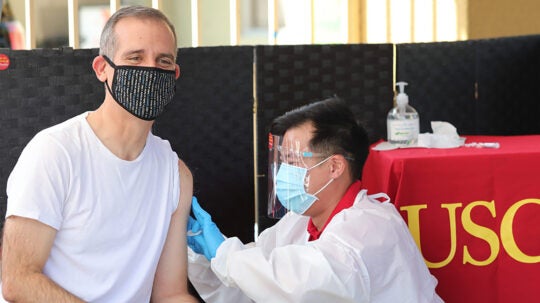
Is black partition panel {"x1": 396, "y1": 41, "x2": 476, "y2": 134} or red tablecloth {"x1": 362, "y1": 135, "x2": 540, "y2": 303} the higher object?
black partition panel {"x1": 396, "y1": 41, "x2": 476, "y2": 134}

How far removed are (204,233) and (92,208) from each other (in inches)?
15.7

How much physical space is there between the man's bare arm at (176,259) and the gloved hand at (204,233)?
0.10 metres

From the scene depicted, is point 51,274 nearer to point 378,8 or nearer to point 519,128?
point 519,128

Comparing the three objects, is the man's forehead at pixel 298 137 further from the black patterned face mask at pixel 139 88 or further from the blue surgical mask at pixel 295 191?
the black patterned face mask at pixel 139 88

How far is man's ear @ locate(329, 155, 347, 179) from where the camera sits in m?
2.16

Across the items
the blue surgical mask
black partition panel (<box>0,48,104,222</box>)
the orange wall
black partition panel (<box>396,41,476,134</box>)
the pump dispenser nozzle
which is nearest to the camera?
the blue surgical mask

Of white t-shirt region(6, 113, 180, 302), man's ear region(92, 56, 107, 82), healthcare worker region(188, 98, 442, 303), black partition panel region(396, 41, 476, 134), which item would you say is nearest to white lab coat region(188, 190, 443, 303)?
healthcare worker region(188, 98, 442, 303)

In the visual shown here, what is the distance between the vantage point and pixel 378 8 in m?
4.73

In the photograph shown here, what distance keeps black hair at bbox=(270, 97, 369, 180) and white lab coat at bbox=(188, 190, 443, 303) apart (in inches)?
5.9

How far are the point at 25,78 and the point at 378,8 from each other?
2651 millimetres

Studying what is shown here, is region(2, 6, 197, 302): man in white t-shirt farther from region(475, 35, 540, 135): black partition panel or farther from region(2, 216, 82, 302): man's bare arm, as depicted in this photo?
region(475, 35, 540, 135): black partition panel

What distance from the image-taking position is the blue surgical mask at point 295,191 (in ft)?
7.13

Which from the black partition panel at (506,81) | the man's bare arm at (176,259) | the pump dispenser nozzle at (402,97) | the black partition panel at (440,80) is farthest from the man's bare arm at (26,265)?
the black partition panel at (506,81)

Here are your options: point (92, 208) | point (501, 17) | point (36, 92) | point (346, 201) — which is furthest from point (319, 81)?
point (501, 17)
